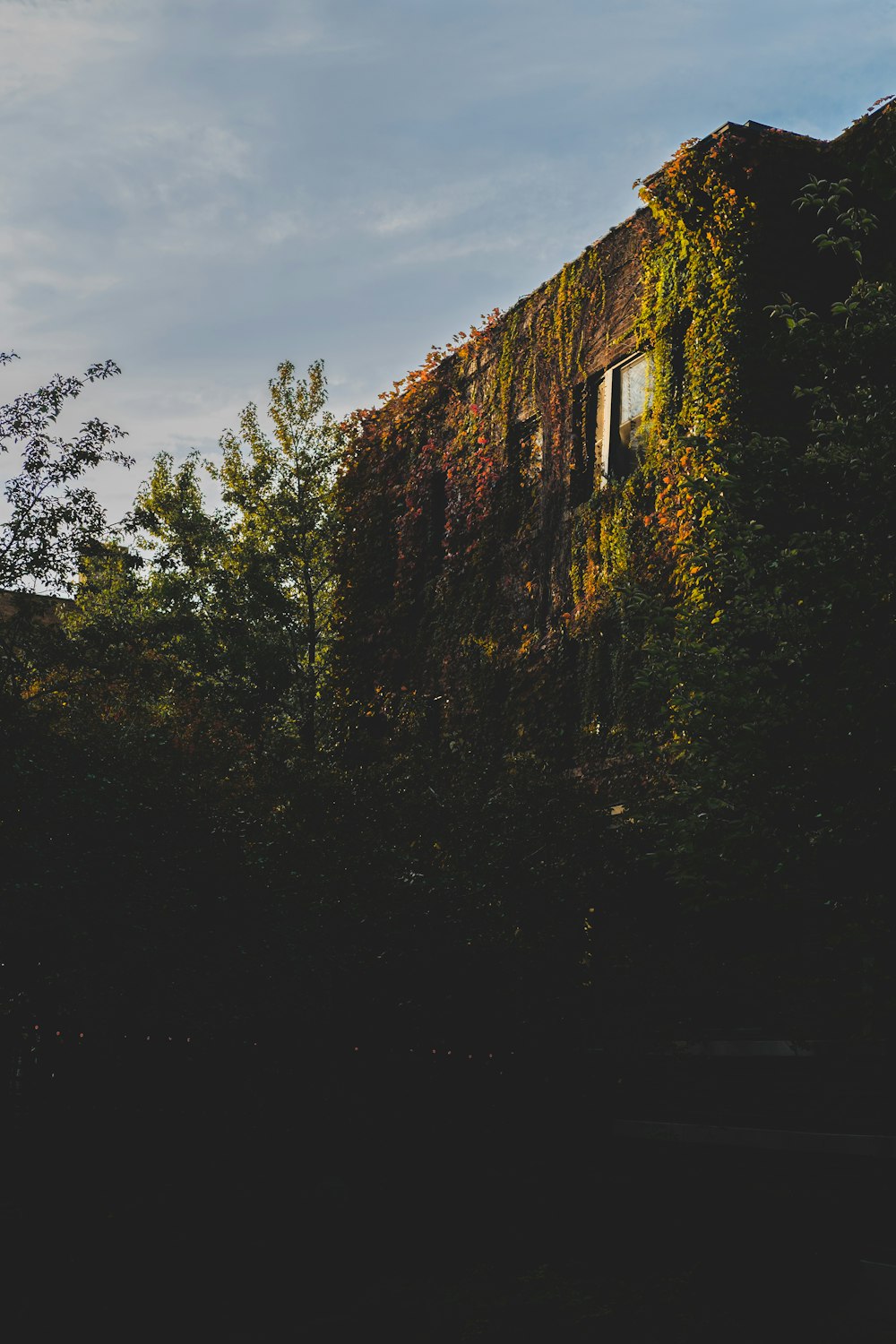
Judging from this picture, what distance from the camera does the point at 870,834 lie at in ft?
28.9

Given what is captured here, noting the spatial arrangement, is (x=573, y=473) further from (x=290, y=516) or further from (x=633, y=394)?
(x=290, y=516)

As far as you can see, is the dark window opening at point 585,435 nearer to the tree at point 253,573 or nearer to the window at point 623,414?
the window at point 623,414

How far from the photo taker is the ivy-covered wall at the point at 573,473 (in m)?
14.2

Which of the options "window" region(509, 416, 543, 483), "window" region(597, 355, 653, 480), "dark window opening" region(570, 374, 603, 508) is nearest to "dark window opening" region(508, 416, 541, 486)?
"window" region(509, 416, 543, 483)

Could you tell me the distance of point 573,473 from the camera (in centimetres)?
1730

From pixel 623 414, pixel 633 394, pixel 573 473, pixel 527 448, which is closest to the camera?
pixel 633 394

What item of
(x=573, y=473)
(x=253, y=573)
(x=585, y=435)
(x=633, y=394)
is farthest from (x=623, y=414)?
(x=253, y=573)

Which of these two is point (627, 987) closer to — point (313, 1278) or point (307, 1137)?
point (307, 1137)

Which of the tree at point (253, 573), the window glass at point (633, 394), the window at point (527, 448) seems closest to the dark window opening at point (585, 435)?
the window glass at point (633, 394)

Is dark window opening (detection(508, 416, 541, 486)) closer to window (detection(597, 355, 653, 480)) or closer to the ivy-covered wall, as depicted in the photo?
the ivy-covered wall

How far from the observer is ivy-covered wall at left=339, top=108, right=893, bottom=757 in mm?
14227

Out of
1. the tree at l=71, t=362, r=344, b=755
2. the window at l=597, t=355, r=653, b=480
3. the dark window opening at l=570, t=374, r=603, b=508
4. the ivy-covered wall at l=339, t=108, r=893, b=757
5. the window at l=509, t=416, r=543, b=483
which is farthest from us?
the tree at l=71, t=362, r=344, b=755

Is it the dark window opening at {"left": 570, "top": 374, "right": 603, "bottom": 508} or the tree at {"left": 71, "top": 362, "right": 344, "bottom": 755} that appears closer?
the dark window opening at {"left": 570, "top": 374, "right": 603, "bottom": 508}

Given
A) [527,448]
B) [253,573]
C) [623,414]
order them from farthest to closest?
[253,573], [527,448], [623,414]
